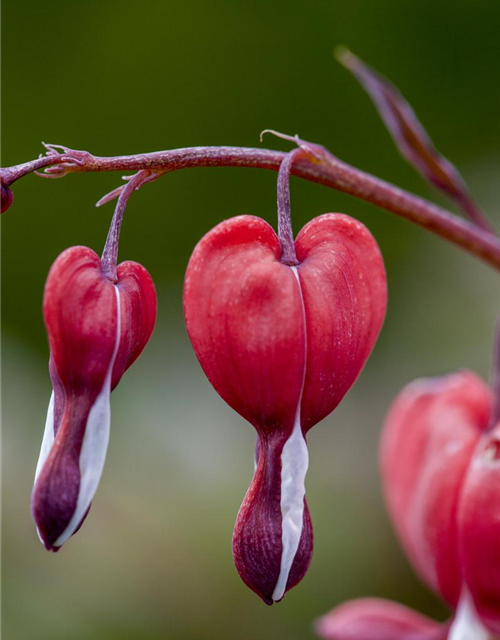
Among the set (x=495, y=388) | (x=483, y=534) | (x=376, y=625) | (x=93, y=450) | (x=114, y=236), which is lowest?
(x=376, y=625)

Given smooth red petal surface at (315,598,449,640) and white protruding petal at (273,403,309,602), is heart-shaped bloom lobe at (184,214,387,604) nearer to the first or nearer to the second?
white protruding petal at (273,403,309,602)

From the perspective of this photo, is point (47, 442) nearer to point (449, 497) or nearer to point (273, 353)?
point (273, 353)


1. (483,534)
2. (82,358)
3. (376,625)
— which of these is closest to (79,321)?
(82,358)

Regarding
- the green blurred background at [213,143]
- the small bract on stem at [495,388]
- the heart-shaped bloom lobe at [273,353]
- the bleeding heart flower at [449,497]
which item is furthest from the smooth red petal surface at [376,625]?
the green blurred background at [213,143]

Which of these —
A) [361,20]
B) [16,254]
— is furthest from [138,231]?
[361,20]

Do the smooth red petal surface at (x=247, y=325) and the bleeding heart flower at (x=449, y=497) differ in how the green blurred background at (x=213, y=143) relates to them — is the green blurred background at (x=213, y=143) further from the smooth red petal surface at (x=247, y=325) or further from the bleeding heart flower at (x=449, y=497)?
the smooth red petal surface at (x=247, y=325)

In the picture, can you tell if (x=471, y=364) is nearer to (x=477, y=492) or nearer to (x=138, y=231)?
(x=138, y=231)

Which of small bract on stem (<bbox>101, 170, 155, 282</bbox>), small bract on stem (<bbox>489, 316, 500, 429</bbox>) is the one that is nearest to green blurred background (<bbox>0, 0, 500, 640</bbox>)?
small bract on stem (<bbox>489, 316, 500, 429</bbox>)
